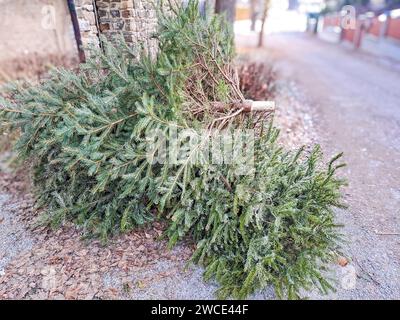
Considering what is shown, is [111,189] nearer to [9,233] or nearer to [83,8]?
[9,233]

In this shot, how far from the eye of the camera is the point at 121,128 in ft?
12.8

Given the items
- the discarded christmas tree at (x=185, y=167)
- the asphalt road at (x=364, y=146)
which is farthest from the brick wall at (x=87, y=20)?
the asphalt road at (x=364, y=146)

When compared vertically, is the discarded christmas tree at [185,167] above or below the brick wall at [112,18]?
below

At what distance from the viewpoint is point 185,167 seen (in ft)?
11.6

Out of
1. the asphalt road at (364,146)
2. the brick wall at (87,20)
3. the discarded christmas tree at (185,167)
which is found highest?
the brick wall at (87,20)

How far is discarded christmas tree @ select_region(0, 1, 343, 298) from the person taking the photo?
3549mm

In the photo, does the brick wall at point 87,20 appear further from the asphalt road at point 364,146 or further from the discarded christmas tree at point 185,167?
the asphalt road at point 364,146

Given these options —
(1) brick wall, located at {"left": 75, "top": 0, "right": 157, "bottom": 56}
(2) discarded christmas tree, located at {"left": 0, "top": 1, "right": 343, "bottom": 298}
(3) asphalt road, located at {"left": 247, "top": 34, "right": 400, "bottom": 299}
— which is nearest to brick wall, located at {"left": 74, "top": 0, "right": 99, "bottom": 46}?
(1) brick wall, located at {"left": 75, "top": 0, "right": 157, "bottom": 56}

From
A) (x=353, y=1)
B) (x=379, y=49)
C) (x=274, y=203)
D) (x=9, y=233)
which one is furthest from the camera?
(x=353, y=1)

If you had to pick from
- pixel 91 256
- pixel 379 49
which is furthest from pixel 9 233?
pixel 379 49

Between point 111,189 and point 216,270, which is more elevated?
point 111,189

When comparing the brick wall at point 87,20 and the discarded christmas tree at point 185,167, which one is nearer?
the discarded christmas tree at point 185,167

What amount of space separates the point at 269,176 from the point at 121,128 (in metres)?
1.89

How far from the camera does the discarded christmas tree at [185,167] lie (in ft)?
11.6
